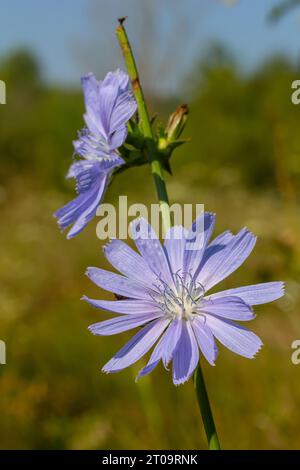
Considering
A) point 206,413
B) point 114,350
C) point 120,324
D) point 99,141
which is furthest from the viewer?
point 114,350

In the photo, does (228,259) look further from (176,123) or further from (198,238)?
(176,123)

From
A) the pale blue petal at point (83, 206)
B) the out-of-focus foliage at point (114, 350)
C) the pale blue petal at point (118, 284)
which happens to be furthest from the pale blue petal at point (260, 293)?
the out-of-focus foliage at point (114, 350)

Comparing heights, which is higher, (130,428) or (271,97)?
(271,97)

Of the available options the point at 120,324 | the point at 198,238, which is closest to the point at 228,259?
the point at 198,238

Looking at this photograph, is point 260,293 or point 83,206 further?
point 83,206

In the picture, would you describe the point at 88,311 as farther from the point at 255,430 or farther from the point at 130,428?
the point at 255,430

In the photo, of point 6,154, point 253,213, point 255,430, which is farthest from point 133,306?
point 6,154
